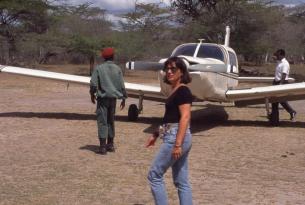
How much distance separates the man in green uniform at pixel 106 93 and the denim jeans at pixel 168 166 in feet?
13.0

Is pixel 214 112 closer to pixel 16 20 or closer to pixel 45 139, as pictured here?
pixel 45 139

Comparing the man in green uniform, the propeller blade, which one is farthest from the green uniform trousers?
the propeller blade

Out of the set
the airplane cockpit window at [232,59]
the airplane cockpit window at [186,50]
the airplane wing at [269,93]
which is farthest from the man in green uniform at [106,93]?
the airplane cockpit window at [232,59]

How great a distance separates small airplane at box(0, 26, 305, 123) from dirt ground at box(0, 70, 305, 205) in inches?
26.5

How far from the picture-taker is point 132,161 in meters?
9.10

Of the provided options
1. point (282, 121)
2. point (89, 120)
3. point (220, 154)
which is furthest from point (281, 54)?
point (220, 154)

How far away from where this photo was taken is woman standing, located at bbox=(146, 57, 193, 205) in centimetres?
559

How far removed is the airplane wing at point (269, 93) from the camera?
13605mm

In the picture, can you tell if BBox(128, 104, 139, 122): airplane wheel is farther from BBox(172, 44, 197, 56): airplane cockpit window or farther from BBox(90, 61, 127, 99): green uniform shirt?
BBox(90, 61, 127, 99): green uniform shirt

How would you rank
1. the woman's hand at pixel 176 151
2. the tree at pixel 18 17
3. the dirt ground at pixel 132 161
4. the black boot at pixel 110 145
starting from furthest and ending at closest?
the tree at pixel 18 17 → the black boot at pixel 110 145 → the dirt ground at pixel 132 161 → the woman's hand at pixel 176 151

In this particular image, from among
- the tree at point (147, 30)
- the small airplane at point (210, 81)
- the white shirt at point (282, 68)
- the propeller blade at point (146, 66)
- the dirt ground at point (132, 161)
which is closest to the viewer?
the dirt ground at point (132, 161)

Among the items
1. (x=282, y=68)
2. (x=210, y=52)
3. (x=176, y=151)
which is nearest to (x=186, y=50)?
(x=210, y=52)

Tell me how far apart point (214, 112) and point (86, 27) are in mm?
39990

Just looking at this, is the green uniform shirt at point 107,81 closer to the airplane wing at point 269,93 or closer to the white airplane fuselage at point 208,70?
the white airplane fuselage at point 208,70
